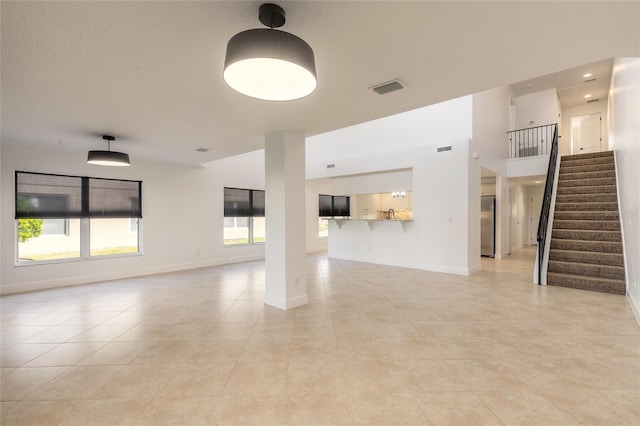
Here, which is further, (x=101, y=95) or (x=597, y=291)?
(x=597, y=291)

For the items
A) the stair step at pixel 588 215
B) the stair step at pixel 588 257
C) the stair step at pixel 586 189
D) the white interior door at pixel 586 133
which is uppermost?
the white interior door at pixel 586 133

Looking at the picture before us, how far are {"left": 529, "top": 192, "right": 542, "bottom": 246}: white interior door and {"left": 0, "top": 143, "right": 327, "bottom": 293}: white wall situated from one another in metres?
11.2

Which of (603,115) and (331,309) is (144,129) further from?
(603,115)

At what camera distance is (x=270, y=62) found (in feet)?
5.16

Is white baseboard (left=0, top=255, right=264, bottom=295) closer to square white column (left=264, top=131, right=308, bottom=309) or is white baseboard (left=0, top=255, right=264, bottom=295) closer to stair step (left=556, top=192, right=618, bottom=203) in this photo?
square white column (left=264, top=131, right=308, bottom=309)

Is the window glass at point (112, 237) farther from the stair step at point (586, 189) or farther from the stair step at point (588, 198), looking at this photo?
the stair step at point (586, 189)

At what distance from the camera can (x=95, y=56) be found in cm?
223

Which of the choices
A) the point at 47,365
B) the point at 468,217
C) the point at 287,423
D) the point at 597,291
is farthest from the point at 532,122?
the point at 47,365

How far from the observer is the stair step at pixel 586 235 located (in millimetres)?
5598

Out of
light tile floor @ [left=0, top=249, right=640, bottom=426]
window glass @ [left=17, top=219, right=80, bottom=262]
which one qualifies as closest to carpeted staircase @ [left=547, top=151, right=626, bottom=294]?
light tile floor @ [left=0, top=249, right=640, bottom=426]

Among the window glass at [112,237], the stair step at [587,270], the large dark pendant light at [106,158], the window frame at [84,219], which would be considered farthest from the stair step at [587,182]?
the window glass at [112,237]

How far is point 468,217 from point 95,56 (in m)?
6.52

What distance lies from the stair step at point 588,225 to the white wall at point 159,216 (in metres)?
7.78

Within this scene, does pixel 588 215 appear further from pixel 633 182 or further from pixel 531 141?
pixel 531 141
